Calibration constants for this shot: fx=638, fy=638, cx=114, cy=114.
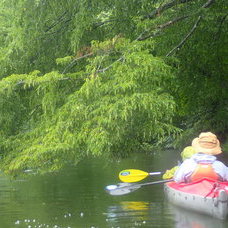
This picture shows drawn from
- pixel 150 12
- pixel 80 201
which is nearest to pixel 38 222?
pixel 80 201

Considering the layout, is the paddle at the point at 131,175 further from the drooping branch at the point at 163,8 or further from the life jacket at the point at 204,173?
the drooping branch at the point at 163,8

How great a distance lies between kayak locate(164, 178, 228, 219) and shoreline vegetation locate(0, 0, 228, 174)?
956 mm

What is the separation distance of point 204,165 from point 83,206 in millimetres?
2967

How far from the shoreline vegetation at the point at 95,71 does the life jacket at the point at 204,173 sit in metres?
0.66

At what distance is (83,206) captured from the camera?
12414 millimetres

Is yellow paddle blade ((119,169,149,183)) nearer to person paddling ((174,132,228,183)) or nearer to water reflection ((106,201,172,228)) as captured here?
water reflection ((106,201,172,228))

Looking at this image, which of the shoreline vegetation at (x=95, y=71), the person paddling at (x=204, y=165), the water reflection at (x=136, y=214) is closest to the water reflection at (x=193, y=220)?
the water reflection at (x=136, y=214)

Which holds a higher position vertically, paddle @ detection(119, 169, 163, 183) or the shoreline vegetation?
the shoreline vegetation

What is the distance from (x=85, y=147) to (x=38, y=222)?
1654mm

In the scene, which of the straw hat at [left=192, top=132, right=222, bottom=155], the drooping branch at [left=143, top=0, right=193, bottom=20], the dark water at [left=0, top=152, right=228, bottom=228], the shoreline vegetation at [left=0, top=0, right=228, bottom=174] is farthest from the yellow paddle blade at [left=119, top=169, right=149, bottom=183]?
the drooping branch at [left=143, top=0, right=193, bottom=20]

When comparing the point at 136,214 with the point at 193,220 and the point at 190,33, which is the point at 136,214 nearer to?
the point at 193,220

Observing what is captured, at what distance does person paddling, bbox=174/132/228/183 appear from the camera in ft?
34.3

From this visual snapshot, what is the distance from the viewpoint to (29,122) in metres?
11.8

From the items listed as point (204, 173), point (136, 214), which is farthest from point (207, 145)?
point (136, 214)
